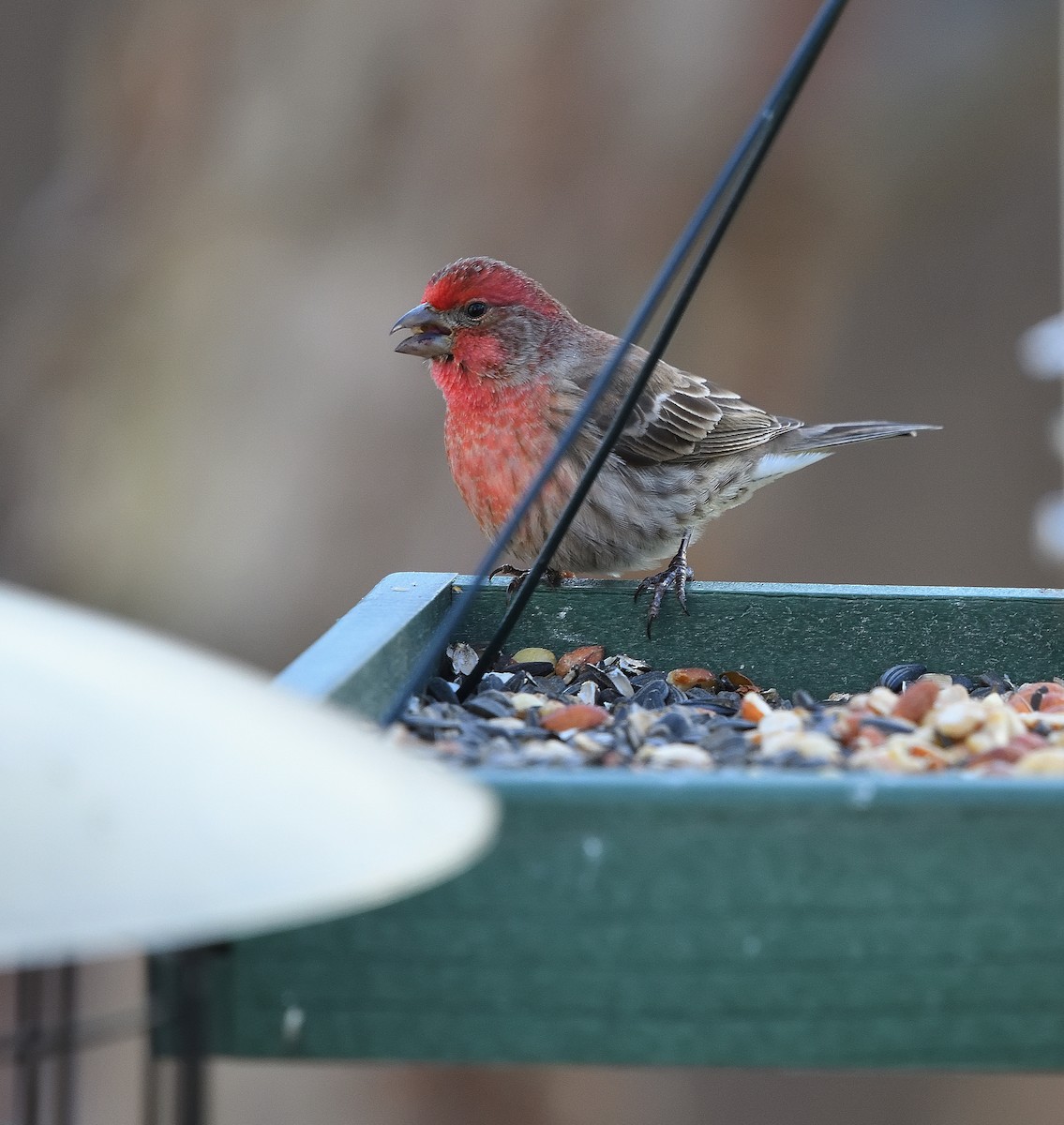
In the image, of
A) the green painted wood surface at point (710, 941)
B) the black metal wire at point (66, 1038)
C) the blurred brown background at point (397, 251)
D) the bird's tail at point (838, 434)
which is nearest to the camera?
the black metal wire at point (66, 1038)

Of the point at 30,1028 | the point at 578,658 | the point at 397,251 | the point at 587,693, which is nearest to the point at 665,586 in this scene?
the point at 578,658

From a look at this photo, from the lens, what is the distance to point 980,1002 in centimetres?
153

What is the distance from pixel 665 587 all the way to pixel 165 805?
202 centimetres

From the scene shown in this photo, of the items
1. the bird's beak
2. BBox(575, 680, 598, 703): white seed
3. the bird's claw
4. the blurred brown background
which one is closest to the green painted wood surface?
BBox(575, 680, 598, 703): white seed

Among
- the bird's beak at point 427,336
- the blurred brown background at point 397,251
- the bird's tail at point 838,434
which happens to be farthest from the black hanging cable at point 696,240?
the blurred brown background at point 397,251

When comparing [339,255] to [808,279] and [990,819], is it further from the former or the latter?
[990,819]

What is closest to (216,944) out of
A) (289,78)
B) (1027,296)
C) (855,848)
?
(855,848)

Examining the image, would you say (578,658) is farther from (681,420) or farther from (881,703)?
(681,420)

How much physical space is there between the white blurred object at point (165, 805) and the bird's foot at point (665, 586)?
5.95 ft

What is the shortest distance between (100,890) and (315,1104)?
4583 mm

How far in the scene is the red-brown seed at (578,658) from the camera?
2.80 m

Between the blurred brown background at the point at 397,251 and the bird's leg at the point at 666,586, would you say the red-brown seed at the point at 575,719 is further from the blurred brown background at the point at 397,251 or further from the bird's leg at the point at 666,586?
the blurred brown background at the point at 397,251

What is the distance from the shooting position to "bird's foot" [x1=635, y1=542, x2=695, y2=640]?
9.52 feet

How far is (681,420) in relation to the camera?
383 centimetres
